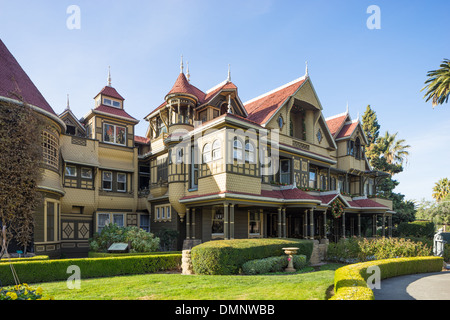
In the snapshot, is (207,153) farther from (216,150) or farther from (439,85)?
(439,85)

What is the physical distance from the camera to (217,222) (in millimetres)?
25547

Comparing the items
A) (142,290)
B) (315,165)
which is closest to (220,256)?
(142,290)

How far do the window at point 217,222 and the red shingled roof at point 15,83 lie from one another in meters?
12.8

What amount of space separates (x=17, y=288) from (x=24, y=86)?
16960 millimetres

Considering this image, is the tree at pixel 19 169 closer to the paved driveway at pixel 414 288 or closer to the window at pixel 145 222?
the window at pixel 145 222

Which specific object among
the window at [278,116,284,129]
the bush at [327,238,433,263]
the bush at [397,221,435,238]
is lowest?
the bush at [397,221,435,238]

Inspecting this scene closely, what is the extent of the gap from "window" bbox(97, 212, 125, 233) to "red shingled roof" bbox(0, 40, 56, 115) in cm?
973

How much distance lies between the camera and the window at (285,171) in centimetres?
2759

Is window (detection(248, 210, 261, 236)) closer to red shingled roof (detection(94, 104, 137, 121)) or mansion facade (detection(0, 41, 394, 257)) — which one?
mansion facade (detection(0, 41, 394, 257))

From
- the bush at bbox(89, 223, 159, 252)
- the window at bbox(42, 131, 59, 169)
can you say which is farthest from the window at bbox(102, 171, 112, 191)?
the window at bbox(42, 131, 59, 169)

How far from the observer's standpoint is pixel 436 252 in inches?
885

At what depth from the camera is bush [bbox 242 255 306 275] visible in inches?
650

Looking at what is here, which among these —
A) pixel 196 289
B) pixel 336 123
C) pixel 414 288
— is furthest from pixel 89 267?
pixel 336 123

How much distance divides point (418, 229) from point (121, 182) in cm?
3137
